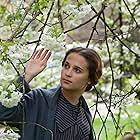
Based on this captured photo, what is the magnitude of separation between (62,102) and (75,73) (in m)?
0.18

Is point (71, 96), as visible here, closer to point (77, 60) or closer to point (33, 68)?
point (77, 60)

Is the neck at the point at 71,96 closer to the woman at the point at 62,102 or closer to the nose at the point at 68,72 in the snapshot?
the woman at the point at 62,102

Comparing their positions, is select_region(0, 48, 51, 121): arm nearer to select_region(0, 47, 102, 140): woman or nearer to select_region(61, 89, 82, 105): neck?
select_region(0, 47, 102, 140): woman

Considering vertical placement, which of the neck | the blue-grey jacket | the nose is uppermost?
the nose

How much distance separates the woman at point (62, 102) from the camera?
2957 mm

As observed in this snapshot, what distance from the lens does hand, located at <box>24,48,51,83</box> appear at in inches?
115

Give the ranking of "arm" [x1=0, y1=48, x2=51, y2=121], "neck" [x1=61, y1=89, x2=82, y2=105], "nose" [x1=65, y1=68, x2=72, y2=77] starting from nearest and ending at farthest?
"arm" [x1=0, y1=48, x2=51, y2=121], "nose" [x1=65, y1=68, x2=72, y2=77], "neck" [x1=61, y1=89, x2=82, y2=105]

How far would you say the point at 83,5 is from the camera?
333 cm

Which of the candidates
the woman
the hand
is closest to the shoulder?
the woman

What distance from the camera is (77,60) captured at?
10.2 ft

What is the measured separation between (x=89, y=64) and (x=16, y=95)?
80cm

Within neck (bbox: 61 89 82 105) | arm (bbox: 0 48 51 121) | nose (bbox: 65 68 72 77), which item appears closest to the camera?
arm (bbox: 0 48 51 121)

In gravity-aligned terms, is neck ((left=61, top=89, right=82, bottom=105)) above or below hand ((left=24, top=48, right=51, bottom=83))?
below

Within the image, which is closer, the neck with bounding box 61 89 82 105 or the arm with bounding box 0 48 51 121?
the arm with bounding box 0 48 51 121
